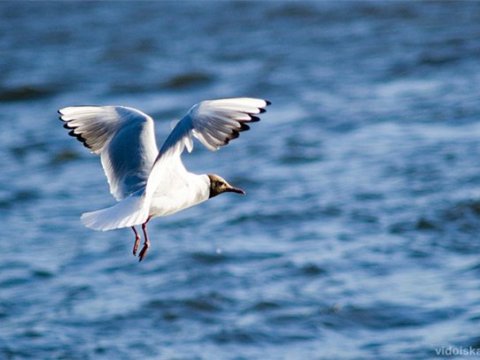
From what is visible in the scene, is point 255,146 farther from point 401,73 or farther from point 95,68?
point 95,68

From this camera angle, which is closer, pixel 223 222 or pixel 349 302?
pixel 349 302

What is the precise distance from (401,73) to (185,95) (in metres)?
2.67

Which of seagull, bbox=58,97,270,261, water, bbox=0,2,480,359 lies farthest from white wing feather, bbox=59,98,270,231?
water, bbox=0,2,480,359

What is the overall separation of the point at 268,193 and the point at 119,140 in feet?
19.4

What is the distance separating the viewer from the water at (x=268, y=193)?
9.07 metres

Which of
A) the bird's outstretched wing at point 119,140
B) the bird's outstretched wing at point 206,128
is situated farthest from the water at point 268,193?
the bird's outstretched wing at point 206,128

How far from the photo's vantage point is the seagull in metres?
5.38

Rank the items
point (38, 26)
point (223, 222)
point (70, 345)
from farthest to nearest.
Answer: point (38, 26), point (223, 222), point (70, 345)

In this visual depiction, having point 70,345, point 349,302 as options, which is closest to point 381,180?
point 349,302

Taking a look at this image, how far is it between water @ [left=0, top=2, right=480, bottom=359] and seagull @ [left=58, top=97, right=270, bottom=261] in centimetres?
287

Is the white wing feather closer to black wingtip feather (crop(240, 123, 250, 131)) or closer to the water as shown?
black wingtip feather (crop(240, 123, 250, 131))

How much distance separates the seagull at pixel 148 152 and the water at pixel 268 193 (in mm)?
2874

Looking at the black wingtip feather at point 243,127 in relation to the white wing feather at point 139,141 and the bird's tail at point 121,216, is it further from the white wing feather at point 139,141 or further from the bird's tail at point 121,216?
the bird's tail at point 121,216

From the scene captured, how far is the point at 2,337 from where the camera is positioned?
9258mm
